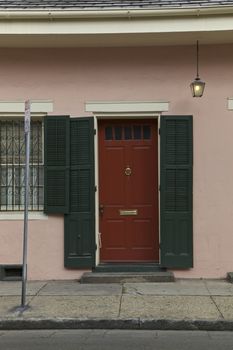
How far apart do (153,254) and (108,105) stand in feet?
8.88

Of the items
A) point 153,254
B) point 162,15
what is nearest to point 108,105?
point 162,15

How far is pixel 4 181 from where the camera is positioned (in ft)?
30.9

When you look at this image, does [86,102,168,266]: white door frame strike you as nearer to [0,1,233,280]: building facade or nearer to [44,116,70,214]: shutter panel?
[0,1,233,280]: building facade

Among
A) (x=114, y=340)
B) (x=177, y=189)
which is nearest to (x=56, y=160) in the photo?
(x=177, y=189)

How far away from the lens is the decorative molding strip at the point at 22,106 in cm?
917

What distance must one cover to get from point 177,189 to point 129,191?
2.82 feet

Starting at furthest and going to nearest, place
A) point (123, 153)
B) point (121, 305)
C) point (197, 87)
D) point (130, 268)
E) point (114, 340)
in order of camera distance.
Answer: point (123, 153) → point (130, 268) → point (197, 87) → point (121, 305) → point (114, 340)

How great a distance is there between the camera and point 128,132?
932cm

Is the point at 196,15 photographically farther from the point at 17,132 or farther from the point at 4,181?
the point at 4,181

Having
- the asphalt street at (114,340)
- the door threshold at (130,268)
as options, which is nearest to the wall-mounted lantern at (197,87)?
the door threshold at (130,268)

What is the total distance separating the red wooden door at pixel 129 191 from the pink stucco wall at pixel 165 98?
628 millimetres

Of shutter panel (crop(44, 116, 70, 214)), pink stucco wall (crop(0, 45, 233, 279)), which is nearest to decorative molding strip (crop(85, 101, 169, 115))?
pink stucco wall (crop(0, 45, 233, 279))

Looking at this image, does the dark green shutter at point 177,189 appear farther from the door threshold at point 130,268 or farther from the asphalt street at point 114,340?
the asphalt street at point 114,340

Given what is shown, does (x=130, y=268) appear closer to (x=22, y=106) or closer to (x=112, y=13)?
(x=22, y=106)
